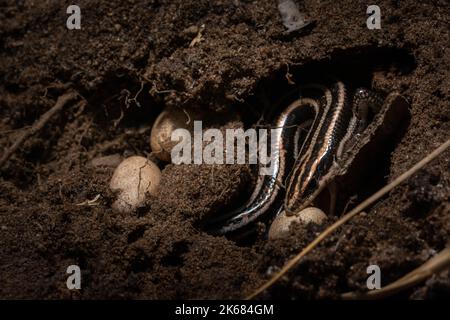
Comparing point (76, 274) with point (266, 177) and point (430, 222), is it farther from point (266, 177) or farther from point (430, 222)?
point (430, 222)

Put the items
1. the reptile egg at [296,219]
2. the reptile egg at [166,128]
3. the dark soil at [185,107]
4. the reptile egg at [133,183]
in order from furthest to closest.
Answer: the reptile egg at [166,128], the reptile egg at [133,183], the reptile egg at [296,219], the dark soil at [185,107]

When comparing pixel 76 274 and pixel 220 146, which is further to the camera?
pixel 220 146

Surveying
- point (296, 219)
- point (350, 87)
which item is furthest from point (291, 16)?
point (296, 219)

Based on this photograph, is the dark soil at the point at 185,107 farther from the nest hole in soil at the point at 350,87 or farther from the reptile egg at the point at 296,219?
the reptile egg at the point at 296,219

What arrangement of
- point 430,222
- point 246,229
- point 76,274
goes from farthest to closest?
point 246,229 < point 76,274 < point 430,222

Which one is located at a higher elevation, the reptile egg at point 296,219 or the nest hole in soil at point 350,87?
the nest hole in soil at point 350,87

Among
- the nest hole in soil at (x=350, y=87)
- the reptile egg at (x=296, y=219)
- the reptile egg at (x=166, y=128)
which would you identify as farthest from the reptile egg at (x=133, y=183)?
the reptile egg at (x=296, y=219)

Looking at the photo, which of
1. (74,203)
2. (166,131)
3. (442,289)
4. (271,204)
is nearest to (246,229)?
(271,204)
